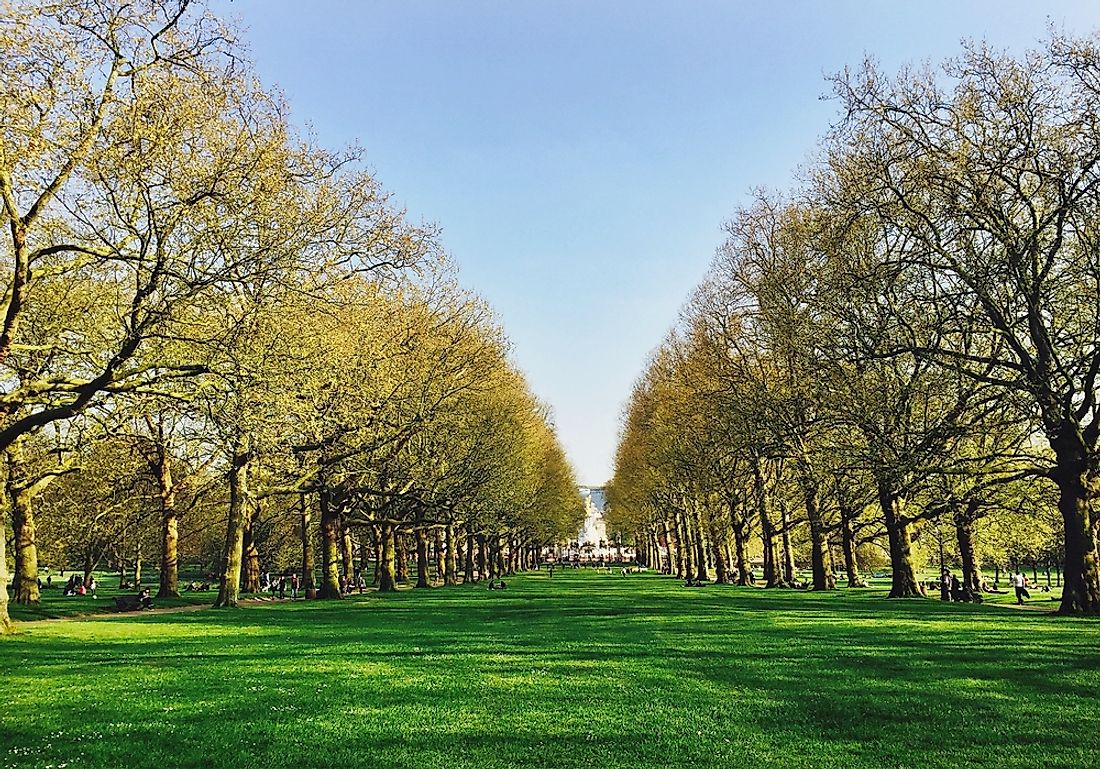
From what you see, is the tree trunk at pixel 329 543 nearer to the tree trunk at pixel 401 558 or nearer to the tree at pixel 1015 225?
the tree trunk at pixel 401 558

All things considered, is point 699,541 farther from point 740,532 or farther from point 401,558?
point 401,558

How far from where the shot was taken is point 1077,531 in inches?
956

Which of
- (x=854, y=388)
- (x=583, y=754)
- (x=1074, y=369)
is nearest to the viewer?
(x=583, y=754)

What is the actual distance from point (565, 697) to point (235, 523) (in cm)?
2473

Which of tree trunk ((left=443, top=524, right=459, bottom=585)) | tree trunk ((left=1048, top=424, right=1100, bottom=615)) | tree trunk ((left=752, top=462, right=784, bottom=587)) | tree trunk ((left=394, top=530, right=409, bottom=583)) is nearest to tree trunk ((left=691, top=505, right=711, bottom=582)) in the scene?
tree trunk ((left=752, top=462, right=784, bottom=587))

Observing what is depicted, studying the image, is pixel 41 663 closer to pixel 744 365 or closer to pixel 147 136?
pixel 147 136

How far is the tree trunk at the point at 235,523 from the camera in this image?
31.5m

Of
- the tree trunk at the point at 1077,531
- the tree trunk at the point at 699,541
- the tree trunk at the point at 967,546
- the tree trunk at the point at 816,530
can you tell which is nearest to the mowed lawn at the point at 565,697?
the tree trunk at the point at 1077,531

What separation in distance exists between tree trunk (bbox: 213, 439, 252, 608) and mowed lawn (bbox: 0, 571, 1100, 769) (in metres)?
10.8

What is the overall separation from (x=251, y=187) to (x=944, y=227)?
64.0 feet

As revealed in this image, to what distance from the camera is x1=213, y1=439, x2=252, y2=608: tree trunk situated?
1242 inches

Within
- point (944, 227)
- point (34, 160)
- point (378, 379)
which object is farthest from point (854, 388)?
point (34, 160)

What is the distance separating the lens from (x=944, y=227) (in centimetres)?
2450

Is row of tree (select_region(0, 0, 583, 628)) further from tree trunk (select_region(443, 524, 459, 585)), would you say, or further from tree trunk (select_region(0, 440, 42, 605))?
tree trunk (select_region(443, 524, 459, 585))
